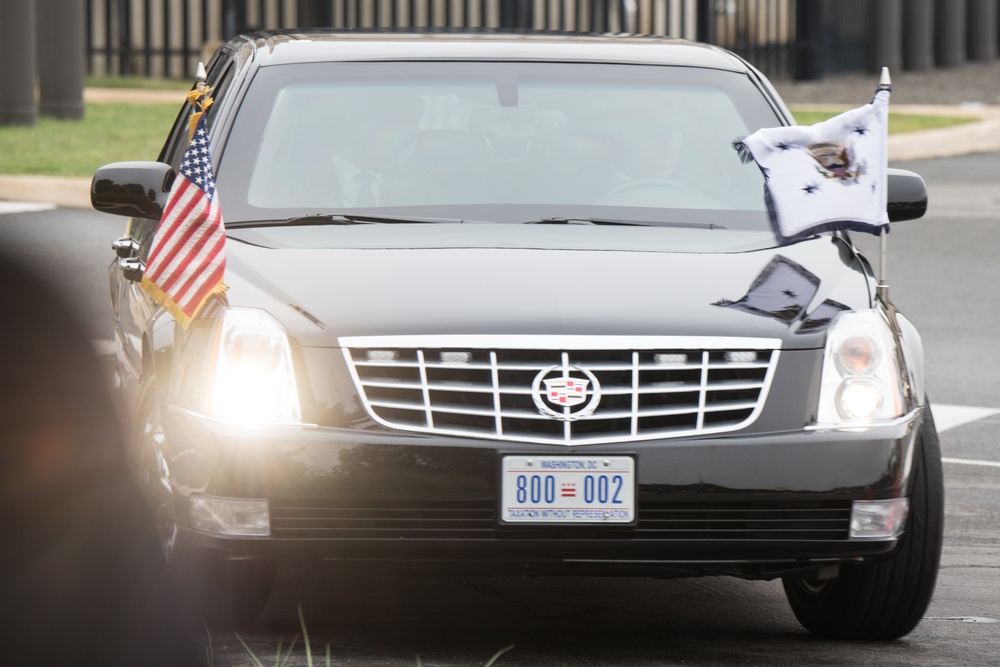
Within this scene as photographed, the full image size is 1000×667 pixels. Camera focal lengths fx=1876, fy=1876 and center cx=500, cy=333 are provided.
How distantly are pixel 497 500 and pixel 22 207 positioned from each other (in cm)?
1113

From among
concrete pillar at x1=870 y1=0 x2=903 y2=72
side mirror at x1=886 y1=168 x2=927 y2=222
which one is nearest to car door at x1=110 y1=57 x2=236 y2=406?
side mirror at x1=886 y1=168 x2=927 y2=222

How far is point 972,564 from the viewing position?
5785 mm

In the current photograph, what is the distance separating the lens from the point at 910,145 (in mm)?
20703

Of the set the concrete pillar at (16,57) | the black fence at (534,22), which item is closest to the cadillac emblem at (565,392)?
the concrete pillar at (16,57)

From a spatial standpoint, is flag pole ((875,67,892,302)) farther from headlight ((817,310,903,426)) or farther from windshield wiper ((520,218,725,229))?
windshield wiper ((520,218,725,229))

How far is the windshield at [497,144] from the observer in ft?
17.8

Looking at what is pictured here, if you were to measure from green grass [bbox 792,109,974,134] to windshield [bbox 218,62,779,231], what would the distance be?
15.5 m

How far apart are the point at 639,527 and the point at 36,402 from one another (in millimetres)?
2609

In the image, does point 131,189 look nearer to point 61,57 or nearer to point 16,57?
point 16,57

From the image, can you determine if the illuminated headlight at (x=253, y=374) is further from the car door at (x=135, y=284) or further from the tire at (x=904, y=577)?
the tire at (x=904, y=577)

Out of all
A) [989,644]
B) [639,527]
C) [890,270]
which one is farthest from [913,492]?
[890,270]

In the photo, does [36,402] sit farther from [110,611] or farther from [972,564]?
[972,564]

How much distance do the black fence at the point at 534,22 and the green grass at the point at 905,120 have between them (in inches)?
172

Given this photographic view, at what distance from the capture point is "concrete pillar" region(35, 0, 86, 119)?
63.5ft
